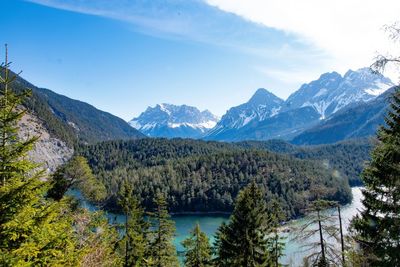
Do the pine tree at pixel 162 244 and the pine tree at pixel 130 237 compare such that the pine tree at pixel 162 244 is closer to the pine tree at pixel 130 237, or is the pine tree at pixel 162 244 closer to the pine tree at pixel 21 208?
the pine tree at pixel 130 237

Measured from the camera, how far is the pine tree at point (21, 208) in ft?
30.8

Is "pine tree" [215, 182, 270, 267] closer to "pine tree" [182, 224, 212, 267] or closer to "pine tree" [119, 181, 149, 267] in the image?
"pine tree" [119, 181, 149, 267]

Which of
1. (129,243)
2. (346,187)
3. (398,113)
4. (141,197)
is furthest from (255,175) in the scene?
(398,113)

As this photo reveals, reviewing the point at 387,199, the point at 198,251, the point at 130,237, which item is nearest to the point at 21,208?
the point at 387,199

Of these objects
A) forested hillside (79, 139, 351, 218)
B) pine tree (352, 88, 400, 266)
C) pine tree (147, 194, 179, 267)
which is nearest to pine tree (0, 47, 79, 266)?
pine tree (352, 88, 400, 266)

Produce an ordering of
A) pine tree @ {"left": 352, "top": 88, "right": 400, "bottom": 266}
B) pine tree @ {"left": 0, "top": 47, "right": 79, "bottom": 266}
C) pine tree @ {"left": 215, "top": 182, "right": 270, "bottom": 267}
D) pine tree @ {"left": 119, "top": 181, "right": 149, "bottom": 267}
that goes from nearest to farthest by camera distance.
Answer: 1. pine tree @ {"left": 0, "top": 47, "right": 79, "bottom": 266}
2. pine tree @ {"left": 352, "top": 88, "right": 400, "bottom": 266}
3. pine tree @ {"left": 215, "top": 182, "right": 270, "bottom": 267}
4. pine tree @ {"left": 119, "top": 181, "right": 149, "bottom": 267}

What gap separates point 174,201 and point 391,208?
463 ft

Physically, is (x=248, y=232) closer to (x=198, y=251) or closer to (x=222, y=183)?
(x=198, y=251)

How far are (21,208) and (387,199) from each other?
14.7 metres

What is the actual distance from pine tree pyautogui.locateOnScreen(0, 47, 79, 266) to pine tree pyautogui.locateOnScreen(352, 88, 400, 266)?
10.8 meters

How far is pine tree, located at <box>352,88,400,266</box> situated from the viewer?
13266 millimetres

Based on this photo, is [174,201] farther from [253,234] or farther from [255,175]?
[253,234]

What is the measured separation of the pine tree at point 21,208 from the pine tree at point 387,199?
10.8 m

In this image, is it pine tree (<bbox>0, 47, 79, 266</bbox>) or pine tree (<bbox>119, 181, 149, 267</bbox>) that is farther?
pine tree (<bbox>119, 181, 149, 267</bbox>)
